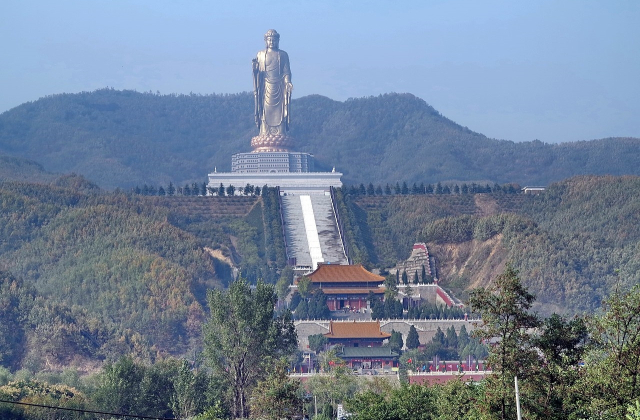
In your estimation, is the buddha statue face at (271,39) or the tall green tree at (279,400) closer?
the tall green tree at (279,400)

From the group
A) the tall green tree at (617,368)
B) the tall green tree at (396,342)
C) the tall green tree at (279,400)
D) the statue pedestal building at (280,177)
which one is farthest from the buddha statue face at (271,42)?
the tall green tree at (617,368)

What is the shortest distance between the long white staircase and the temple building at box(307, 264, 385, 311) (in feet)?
25.3

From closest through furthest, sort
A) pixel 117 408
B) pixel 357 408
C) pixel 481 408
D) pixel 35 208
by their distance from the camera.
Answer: pixel 481 408, pixel 357 408, pixel 117 408, pixel 35 208

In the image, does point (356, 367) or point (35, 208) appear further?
point (35, 208)

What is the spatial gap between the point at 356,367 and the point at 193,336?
912cm

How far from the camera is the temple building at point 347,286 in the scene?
71.5m

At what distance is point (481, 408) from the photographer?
2434 cm

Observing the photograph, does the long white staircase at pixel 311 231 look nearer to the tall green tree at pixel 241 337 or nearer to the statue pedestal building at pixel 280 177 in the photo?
the statue pedestal building at pixel 280 177

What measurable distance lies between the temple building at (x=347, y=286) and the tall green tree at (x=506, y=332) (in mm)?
46638

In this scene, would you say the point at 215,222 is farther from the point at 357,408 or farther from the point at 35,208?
the point at 357,408

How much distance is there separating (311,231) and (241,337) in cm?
4678

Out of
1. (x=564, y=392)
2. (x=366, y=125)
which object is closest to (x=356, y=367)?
(x=564, y=392)

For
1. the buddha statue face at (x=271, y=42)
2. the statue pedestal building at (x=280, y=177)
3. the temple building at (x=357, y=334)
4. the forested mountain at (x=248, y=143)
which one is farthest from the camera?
the forested mountain at (x=248, y=143)

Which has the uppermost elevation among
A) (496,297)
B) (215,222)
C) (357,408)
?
(215,222)
